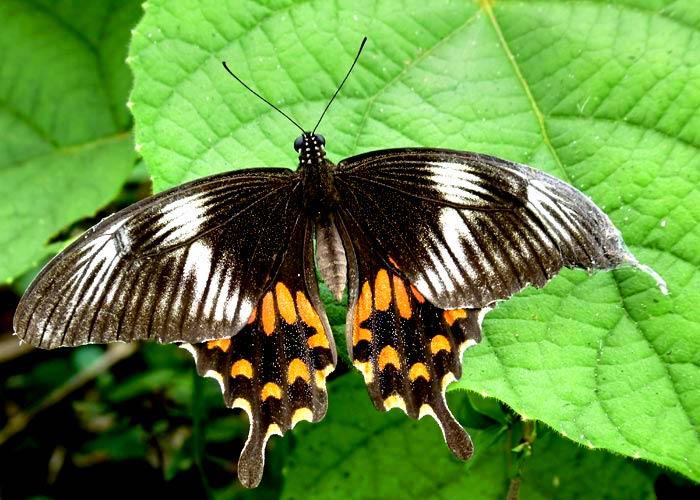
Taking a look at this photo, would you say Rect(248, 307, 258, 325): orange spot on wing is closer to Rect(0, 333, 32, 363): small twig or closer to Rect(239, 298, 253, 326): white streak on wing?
Rect(239, 298, 253, 326): white streak on wing

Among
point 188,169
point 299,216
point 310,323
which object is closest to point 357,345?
point 310,323

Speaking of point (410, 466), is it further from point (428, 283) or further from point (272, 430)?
point (428, 283)

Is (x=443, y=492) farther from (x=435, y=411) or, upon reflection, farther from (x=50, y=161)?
(x=50, y=161)

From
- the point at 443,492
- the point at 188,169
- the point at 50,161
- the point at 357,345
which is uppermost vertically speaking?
the point at 50,161

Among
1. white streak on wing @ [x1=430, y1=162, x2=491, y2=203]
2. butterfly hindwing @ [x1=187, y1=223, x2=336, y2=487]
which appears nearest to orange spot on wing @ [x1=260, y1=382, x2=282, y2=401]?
butterfly hindwing @ [x1=187, y1=223, x2=336, y2=487]

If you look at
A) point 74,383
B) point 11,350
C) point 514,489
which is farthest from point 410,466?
point 11,350

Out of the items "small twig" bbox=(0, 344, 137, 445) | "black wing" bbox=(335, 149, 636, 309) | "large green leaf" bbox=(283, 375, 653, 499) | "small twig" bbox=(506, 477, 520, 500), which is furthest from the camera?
"small twig" bbox=(0, 344, 137, 445)
